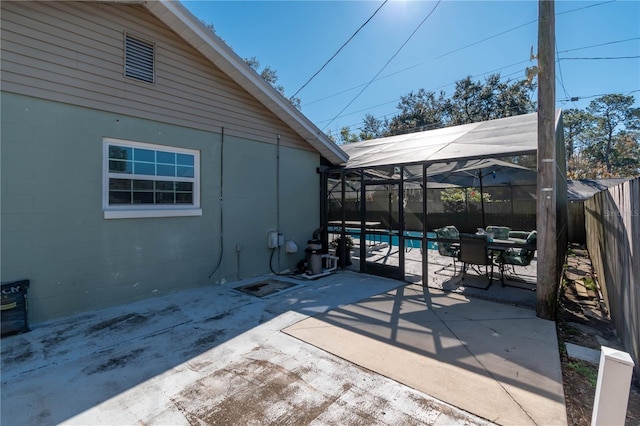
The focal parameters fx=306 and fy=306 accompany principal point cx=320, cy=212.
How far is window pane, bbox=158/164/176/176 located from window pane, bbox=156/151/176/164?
8 centimetres

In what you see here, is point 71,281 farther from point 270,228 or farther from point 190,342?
point 270,228

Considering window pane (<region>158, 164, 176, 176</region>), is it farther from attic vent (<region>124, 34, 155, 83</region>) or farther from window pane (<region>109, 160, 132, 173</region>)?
attic vent (<region>124, 34, 155, 83</region>)

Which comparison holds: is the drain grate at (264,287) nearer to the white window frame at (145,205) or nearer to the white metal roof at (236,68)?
the white window frame at (145,205)

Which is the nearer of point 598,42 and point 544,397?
point 544,397

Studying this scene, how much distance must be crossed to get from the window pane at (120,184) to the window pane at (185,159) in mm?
895

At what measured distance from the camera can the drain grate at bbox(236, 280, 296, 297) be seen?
524 cm

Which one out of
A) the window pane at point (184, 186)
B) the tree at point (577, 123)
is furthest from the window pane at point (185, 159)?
the tree at point (577, 123)

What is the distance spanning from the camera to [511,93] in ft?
77.9

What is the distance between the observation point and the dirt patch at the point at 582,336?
7.75ft

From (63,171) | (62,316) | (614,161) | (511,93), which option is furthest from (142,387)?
(614,161)

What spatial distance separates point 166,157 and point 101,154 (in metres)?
0.93

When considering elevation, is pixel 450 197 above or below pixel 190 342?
above

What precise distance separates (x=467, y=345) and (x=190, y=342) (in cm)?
302

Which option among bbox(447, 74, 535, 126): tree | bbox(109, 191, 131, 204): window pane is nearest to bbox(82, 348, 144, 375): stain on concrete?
bbox(109, 191, 131, 204): window pane
